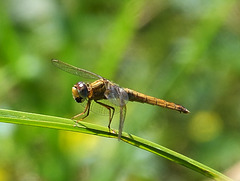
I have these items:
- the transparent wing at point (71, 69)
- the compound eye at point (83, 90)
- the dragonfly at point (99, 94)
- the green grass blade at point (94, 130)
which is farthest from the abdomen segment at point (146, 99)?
the green grass blade at point (94, 130)

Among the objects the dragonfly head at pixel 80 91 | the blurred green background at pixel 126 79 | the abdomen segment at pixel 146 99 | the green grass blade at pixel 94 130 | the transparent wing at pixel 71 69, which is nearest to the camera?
the green grass blade at pixel 94 130

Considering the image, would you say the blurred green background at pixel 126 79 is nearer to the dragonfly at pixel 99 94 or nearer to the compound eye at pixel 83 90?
the dragonfly at pixel 99 94

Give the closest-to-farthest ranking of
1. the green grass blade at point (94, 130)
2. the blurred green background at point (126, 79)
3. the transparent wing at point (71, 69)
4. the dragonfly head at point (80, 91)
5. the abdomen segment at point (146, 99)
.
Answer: the green grass blade at point (94, 130)
the dragonfly head at point (80, 91)
the transparent wing at point (71, 69)
the abdomen segment at point (146, 99)
the blurred green background at point (126, 79)

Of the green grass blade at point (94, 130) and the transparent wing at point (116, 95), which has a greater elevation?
the transparent wing at point (116, 95)

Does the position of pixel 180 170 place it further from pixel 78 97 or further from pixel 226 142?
pixel 78 97

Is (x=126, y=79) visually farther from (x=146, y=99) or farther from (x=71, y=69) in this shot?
(x=71, y=69)

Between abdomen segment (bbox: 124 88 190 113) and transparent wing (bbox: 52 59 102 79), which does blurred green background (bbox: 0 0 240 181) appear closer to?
abdomen segment (bbox: 124 88 190 113)

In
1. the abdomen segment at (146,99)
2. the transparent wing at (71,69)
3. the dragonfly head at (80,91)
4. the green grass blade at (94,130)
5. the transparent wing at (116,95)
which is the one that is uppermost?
the abdomen segment at (146,99)
